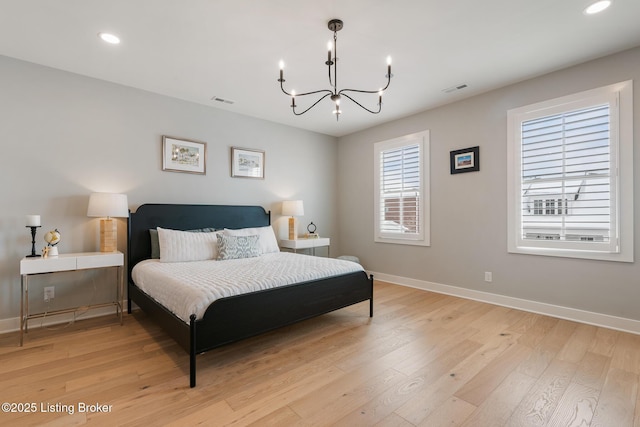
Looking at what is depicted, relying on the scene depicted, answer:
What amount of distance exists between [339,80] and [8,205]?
11.6ft

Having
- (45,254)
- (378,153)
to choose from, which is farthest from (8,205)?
(378,153)

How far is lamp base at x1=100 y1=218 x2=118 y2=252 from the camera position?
10.3 ft

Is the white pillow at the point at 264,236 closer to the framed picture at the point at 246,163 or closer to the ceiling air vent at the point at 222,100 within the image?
the framed picture at the point at 246,163

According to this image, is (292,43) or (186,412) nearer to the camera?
(186,412)

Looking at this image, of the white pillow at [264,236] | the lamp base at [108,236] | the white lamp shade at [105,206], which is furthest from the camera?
the white pillow at [264,236]

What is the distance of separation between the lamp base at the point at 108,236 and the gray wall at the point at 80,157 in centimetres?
22

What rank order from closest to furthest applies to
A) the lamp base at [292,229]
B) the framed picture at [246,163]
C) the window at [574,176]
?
the window at [574,176] → the framed picture at [246,163] → the lamp base at [292,229]

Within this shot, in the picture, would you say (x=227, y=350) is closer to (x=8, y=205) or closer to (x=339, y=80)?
(x=8, y=205)

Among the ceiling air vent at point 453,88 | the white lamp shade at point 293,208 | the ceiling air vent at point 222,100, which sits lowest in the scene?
the white lamp shade at point 293,208

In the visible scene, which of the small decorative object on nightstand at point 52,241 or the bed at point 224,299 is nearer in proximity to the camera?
the bed at point 224,299

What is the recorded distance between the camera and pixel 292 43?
2.61 metres

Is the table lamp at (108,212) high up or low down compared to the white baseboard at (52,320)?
up

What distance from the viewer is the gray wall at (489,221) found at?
2852mm

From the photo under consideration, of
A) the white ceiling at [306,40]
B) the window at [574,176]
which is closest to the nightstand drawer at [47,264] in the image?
the white ceiling at [306,40]
